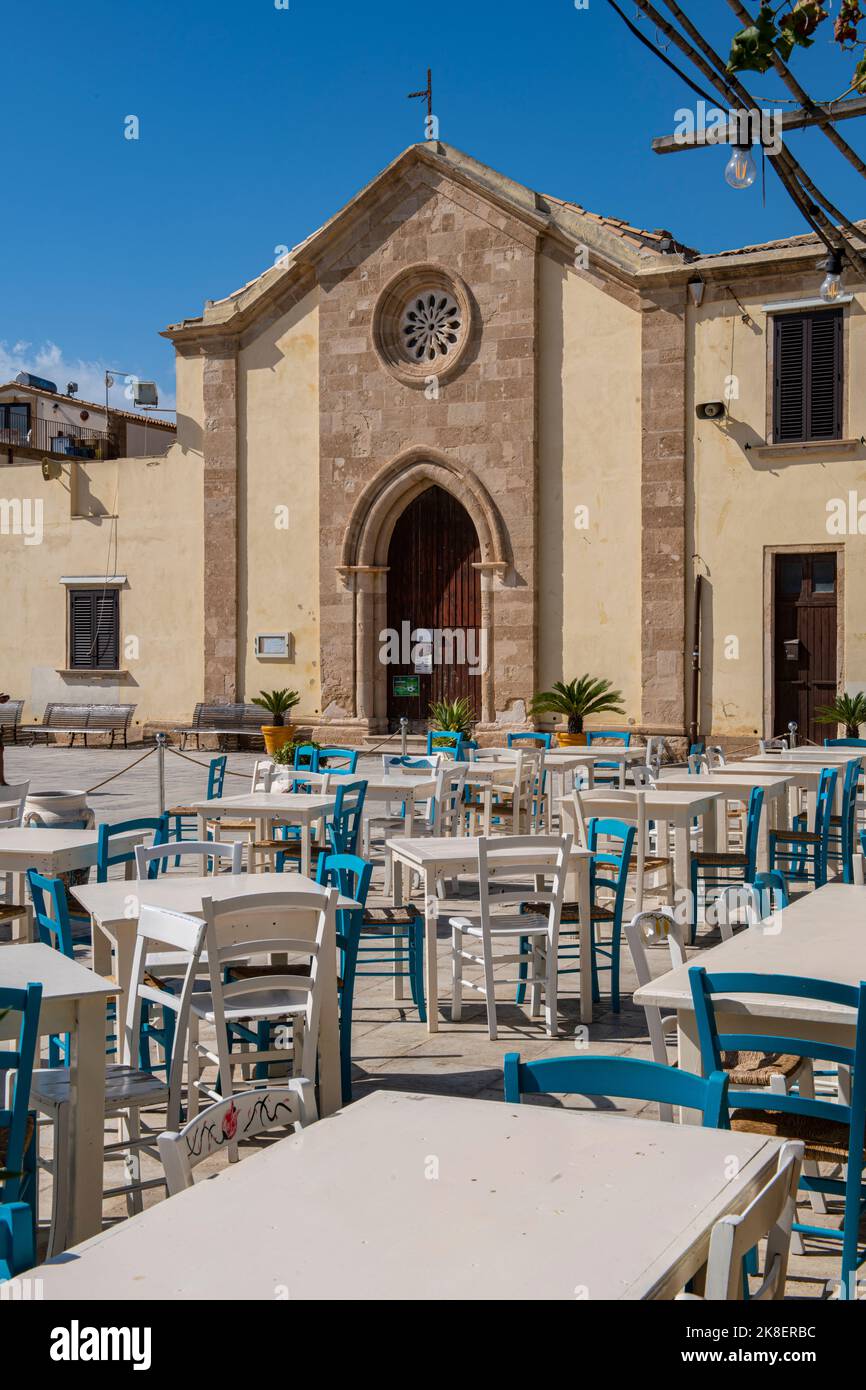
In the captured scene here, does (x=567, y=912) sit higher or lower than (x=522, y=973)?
higher

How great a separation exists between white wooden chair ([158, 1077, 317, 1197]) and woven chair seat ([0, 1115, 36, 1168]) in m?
0.86

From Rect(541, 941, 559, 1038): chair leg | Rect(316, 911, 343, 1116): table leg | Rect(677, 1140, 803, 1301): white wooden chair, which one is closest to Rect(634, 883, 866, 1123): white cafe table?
Rect(677, 1140, 803, 1301): white wooden chair

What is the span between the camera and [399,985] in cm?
679


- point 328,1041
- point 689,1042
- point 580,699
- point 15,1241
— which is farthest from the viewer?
point 580,699

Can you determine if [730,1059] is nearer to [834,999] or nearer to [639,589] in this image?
[834,999]

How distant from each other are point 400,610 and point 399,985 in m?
14.2

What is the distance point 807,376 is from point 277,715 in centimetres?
869

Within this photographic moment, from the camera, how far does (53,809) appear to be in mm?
8078

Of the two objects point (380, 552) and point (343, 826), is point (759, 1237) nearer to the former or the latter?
point (343, 826)

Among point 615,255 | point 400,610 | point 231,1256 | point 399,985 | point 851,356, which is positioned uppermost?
point 615,255

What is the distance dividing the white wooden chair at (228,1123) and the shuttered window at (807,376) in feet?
52.8

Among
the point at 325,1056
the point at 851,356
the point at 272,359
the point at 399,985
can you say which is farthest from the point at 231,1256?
the point at 272,359

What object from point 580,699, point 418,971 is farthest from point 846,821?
point 580,699

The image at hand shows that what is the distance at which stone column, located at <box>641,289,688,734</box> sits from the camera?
1817 centimetres
